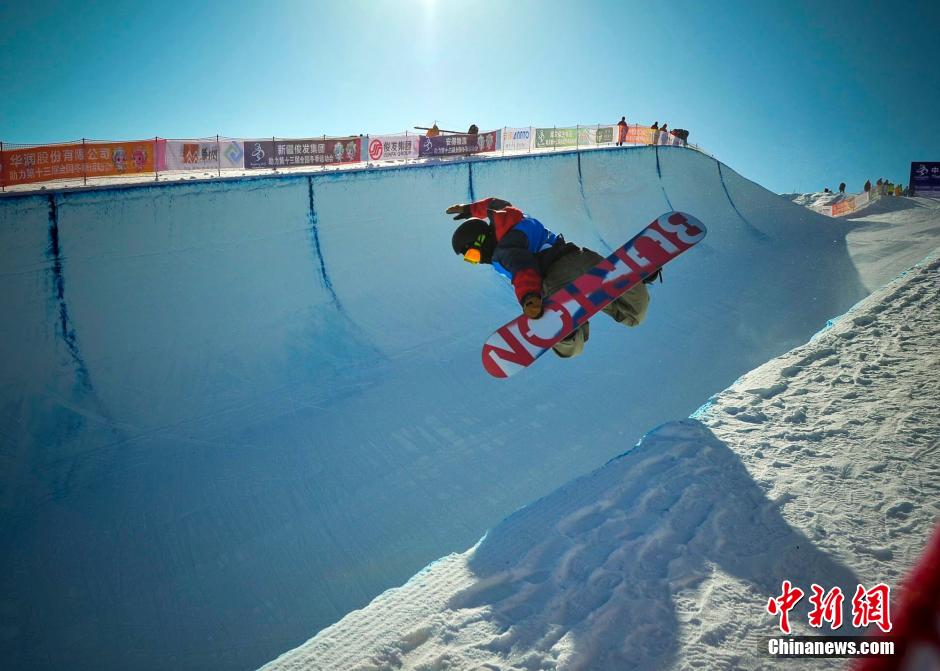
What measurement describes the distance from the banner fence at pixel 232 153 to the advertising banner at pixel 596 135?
72 centimetres

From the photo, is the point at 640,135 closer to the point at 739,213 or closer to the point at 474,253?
the point at 739,213

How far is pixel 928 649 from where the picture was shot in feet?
2.32

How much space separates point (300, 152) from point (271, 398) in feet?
21.7

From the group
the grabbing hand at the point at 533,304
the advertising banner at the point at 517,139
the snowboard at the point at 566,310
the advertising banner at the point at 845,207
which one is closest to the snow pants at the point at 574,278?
the snowboard at the point at 566,310

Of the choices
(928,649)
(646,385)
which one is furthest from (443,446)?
(928,649)

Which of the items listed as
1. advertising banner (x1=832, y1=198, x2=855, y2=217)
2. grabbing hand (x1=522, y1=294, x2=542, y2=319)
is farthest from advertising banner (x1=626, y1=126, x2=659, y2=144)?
grabbing hand (x1=522, y1=294, x2=542, y2=319)

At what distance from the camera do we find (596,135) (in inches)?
741

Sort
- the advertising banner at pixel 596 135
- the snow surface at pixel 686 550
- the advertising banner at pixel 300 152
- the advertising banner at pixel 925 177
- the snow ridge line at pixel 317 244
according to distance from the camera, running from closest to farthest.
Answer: the snow surface at pixel 686 550, the snow ridge line at pixel 317 244, the advertising banner at pixel 300 152, the advertising banner at pixel 596 135, the advertising banner at pixel 925 177

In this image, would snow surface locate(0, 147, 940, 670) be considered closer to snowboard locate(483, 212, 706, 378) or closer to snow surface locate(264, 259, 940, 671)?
snowboard locate(483, 212, 706, 378)

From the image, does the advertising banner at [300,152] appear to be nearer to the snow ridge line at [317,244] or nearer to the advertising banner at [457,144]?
the advertising banner at [457,144]

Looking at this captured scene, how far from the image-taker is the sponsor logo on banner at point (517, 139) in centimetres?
1675

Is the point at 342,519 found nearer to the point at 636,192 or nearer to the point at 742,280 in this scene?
the point at 742,280

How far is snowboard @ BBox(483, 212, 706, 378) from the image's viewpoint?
5.16 m

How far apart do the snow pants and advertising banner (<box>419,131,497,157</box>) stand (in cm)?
993
